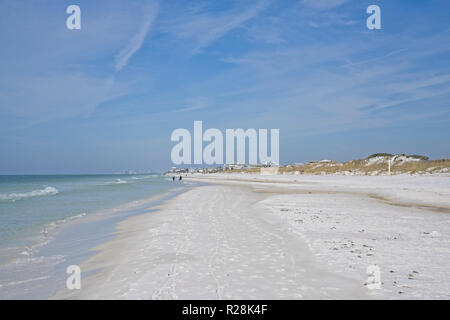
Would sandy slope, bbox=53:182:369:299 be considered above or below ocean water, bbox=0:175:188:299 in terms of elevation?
above

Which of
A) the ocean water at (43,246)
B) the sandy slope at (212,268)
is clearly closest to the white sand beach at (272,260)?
the sandy slope at (212,268)

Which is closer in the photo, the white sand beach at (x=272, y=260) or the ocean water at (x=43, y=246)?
the white sand beach at (x=272, y=260)

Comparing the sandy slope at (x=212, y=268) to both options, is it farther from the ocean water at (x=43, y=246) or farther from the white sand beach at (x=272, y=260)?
the ocean water at (x=43, y=246)

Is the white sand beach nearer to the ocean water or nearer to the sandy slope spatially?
the sandy slope

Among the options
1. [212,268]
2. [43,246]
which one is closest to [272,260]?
[212,268]

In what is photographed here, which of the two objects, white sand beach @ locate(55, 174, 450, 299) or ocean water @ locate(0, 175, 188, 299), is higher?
white sand beach @ locate(55, 174, 450, 299)

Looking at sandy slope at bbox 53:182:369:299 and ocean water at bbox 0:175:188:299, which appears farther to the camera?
ocean water at bbox 0:175:188:299

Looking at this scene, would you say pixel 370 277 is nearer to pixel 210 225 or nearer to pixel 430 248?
pixel 430 248

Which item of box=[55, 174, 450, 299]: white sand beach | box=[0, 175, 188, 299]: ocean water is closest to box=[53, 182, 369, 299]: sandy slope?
box=[55, 174, 450, 299]: white sand beach

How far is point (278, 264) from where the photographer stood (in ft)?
23.8

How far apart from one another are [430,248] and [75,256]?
10624 millimetres

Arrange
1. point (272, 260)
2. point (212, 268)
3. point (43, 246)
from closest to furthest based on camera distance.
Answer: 1. point (212, 268)
2. point (272, 260)
3. point (43, 246)

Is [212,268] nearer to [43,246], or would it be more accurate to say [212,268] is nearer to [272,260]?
[272,260]

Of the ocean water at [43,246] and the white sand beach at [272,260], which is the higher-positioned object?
the white sand beach at [272,260]
